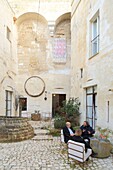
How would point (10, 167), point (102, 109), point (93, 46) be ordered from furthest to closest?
point (93, 46), point (102, 109), point (10, 167)

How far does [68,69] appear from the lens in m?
15.5

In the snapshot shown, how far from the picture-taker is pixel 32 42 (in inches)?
619

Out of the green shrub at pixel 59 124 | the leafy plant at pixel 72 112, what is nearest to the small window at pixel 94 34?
the leafy plant at pixel 72 112

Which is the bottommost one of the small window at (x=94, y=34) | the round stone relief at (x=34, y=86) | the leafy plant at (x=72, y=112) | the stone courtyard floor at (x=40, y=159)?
the stone courtyard floor at (x=40, y=159)

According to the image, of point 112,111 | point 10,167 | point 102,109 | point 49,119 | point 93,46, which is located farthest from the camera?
point 49,119

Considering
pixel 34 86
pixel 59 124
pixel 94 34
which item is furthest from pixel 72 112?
pixel 34 86

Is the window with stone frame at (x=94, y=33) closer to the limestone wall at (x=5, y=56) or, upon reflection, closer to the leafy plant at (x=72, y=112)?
the leafy plant at (x=72, y=112)

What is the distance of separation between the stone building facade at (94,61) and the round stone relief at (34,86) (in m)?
3.87

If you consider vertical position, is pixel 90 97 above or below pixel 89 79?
Answer: below

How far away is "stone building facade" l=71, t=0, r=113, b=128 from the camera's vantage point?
6.91 meters

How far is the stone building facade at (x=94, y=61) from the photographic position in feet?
22.7

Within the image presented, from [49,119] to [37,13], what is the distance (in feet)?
27.3

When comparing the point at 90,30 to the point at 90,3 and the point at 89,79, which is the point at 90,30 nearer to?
the point at 90,3

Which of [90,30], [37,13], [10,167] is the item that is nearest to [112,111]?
[10,167]
